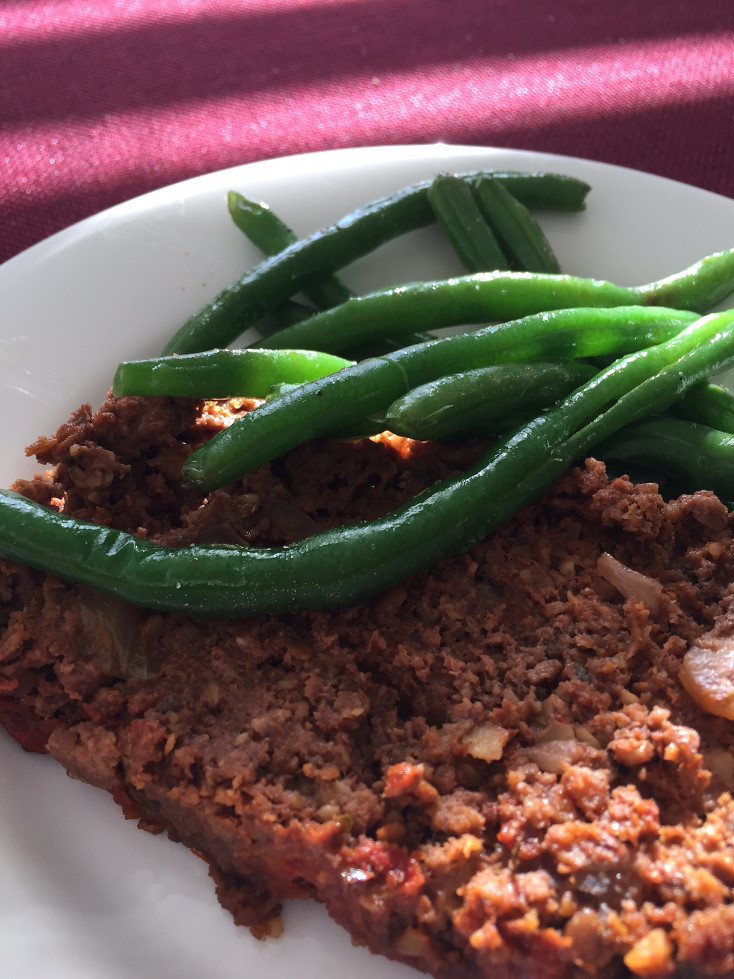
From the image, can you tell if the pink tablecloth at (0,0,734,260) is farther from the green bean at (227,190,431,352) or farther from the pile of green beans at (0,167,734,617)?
the pile of green beans at (0,167,734,617)

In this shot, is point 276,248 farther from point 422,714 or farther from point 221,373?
point 422,714

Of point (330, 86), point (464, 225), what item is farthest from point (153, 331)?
point (330, 86)

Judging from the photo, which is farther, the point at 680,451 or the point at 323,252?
the point at 323,252

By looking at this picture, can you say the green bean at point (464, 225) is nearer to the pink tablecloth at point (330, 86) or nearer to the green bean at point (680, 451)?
the green bean at point (680, 451)

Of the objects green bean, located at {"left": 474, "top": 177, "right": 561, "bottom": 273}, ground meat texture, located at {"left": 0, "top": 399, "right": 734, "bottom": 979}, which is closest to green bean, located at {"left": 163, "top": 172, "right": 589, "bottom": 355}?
green bean, located at {"left": 474, "top": 177, "right": 561, "bottom": 273}

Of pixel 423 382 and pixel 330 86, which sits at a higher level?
pixel 330 86

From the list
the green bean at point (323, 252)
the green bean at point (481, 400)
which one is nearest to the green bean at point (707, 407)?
the green bean at point (481, 400)

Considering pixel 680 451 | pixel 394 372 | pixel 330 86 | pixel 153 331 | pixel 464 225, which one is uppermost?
pixel 330 86
